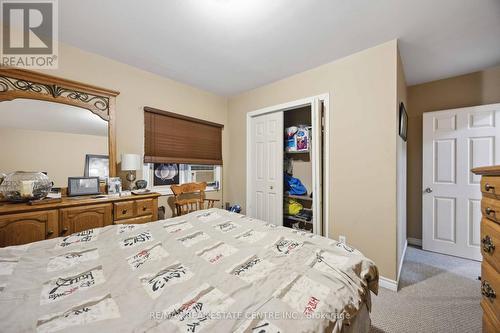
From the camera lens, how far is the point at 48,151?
1.96 m

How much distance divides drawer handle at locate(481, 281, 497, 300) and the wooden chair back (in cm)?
290

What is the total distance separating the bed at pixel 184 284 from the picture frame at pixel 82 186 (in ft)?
3.34

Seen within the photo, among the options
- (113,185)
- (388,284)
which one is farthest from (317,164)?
(113,185)

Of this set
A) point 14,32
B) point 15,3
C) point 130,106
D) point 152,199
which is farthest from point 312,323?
point 14,32

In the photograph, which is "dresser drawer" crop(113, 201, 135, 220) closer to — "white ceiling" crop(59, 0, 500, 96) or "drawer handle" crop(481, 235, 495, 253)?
"white ceiling" crop(59, 0, 500, 96)

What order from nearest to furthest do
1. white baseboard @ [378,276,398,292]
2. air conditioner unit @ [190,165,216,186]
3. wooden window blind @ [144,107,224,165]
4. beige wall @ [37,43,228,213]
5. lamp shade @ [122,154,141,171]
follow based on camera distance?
white baseboard @ [378,276,398,292] → beige wall @ [37,43,228,213] → lamp shade @ [122,154,141,171] → wooden window blind @ [144,107,224,165] → air conditioner unit @ [190,165,216,186]

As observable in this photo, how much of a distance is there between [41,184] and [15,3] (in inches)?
63.1

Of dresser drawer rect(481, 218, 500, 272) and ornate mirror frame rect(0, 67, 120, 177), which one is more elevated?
ornate mirror frame rect(0, 67, 120, 177)

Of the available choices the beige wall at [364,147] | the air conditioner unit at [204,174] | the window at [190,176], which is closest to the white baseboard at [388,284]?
the beige wall at [364,147]

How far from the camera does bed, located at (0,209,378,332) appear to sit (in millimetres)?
629

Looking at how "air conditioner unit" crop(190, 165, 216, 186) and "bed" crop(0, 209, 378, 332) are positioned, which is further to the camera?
"air conditioner unit" crop(190, 165, 216, 186)

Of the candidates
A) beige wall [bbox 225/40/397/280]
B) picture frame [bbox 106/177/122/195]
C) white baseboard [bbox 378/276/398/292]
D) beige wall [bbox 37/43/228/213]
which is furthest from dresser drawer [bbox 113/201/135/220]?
white baseboard [bbox 378/276/398/292]

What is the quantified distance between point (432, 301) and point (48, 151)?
4091 mm

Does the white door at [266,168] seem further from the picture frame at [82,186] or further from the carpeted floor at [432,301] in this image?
the picture frame at [82,186]
